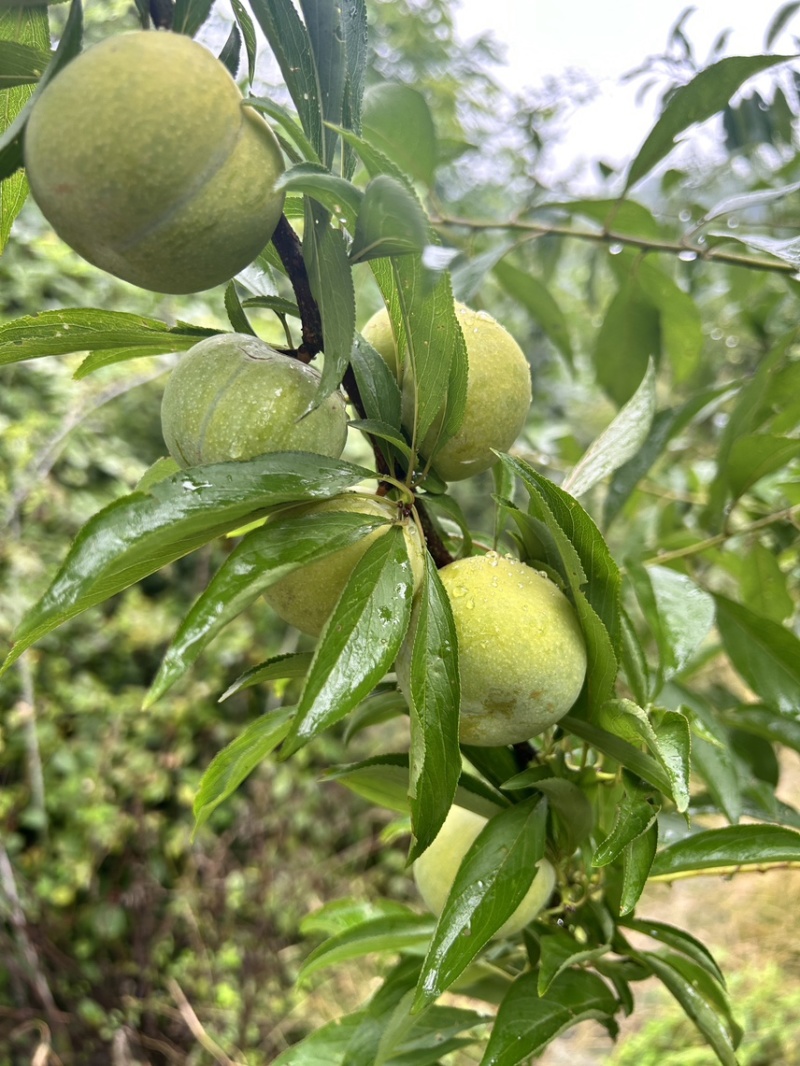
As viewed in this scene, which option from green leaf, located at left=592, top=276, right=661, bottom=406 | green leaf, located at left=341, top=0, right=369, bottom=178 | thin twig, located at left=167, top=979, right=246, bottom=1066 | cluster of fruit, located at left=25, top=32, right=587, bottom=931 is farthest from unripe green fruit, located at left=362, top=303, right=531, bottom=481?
thin twig, located at left=167, top=979, right=246, bottom=1066

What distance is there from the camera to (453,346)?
40 centimetres

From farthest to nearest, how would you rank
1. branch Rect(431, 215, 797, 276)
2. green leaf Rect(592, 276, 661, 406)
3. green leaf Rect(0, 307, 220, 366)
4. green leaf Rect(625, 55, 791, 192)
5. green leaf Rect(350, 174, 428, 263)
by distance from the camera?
green leaf Rect(592, 276, 661, 406)
branch Rect(431, 215, 797, 276)
green leaf Rect(625, 55, 791, 192)
green leaf Rect(0, 307, 220, 366)
green leaf Rect(350, 174, 428, 263)

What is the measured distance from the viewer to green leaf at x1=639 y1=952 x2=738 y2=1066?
0.50 metres

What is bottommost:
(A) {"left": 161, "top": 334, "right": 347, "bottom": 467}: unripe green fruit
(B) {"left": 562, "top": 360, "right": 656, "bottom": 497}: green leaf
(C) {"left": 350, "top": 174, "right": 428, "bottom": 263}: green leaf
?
(B) {"left": 562, "top": 360, "right": 656, "bottom": 497}: green leaf

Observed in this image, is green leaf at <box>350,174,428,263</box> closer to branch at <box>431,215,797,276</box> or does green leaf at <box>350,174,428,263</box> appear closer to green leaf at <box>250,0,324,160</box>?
green leaf at <box>250,0,324,160</box>

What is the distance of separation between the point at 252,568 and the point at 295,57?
228mm

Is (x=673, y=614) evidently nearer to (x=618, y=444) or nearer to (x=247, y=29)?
(x=618, y=444)

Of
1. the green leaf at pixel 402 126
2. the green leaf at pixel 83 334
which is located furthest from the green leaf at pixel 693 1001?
the green leaf at pixel 402 126

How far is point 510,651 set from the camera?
40 cm

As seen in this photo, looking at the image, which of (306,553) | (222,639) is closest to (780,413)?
(306,553)

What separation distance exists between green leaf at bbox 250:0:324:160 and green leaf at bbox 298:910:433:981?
503 mm

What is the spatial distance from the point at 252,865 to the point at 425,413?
2.00 m

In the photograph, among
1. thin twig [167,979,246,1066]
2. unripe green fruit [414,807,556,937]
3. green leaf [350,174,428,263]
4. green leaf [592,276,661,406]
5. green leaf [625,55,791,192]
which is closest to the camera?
green leaf [350,174,428,263]

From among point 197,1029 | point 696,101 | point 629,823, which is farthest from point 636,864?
point 197,1029
